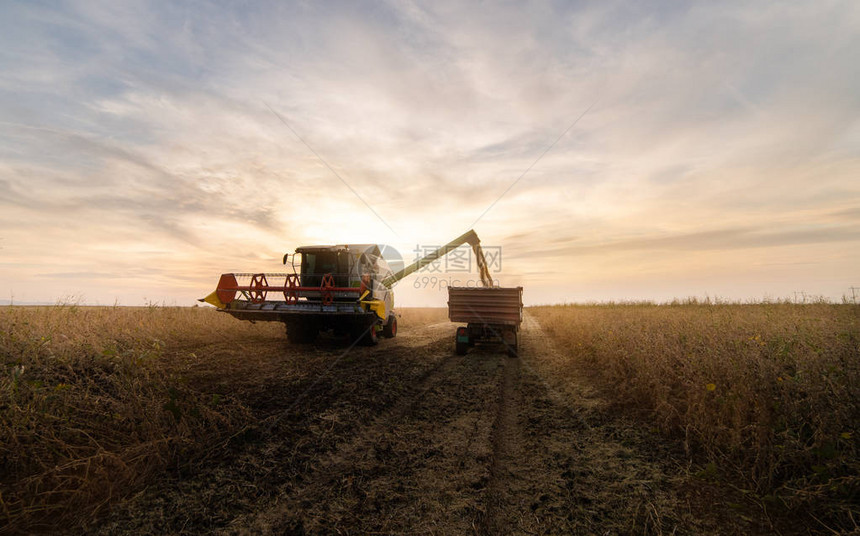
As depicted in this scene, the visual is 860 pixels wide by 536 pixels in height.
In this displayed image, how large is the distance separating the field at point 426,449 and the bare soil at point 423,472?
0.02m

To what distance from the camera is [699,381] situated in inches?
223

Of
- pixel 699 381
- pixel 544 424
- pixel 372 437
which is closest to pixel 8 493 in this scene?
pixel 372 437

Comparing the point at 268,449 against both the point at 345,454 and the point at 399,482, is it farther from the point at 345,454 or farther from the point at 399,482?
the point at 399,482

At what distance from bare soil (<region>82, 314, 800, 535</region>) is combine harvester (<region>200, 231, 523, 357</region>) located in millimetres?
4194

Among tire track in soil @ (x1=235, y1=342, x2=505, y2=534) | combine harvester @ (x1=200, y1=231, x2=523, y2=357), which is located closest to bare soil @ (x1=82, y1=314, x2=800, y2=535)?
tire track in soil @ (x1=235, y1=342, x2=505, y2=534)

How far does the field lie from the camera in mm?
3322

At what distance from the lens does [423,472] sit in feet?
13.9

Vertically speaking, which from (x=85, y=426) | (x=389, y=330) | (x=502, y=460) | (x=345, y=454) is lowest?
(x=502, y=460)

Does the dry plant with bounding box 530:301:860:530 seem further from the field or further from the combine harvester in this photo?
the combine harvester

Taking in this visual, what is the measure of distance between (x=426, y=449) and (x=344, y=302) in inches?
307

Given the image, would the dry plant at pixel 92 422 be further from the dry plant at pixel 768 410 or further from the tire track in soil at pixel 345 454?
the dry plant at pixel 768 410

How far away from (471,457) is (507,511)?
1.11m

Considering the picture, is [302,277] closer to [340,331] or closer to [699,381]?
[340,331]

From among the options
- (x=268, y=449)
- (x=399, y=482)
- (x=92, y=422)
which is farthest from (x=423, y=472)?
(x=92, y=422)
